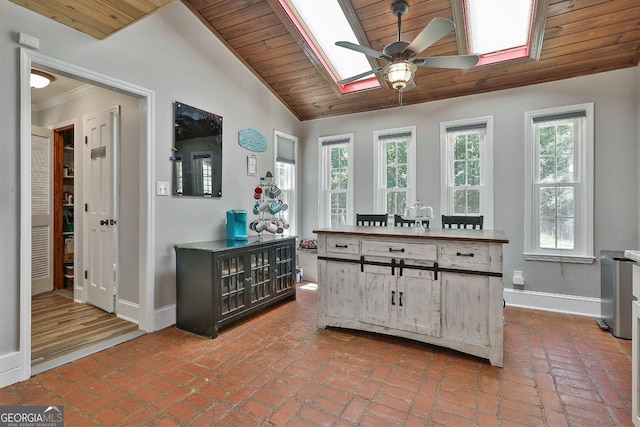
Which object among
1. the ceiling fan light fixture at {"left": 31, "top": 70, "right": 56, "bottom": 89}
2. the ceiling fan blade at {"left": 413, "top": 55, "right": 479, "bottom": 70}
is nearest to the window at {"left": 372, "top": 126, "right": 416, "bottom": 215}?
the ceiling fan blade at {"left": 413, "top": 55, "right": 479, "bottom": 70}

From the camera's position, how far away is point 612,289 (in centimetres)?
291

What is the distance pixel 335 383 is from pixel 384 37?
3.32 metres

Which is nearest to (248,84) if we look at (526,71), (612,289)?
(526,71)

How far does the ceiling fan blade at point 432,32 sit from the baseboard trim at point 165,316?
3.15 metres

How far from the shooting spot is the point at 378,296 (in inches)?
106

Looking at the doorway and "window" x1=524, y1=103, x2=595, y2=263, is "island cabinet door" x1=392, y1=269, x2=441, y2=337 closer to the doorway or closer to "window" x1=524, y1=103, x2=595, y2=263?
"window" x1=524, y1=103, x2=595, y2=263

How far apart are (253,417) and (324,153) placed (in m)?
3.93

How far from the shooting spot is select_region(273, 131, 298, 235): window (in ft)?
15.5

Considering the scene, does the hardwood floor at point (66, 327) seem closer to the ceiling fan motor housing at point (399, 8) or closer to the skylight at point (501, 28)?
the ceiling fan motor housing at point (399, 8)

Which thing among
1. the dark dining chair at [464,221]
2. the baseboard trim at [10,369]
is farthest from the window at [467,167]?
the baseboard trim at [10,369]

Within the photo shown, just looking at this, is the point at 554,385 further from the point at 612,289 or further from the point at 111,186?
the point at 111,186

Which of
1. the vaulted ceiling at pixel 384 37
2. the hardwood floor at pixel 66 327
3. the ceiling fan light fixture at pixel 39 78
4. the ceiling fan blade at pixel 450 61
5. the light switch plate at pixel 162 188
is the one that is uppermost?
the vaulted ceiling at pixel 384 37

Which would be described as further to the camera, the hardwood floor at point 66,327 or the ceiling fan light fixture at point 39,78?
the ceiling fan light fixture at point 39,78

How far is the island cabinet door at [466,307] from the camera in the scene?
230 cm
